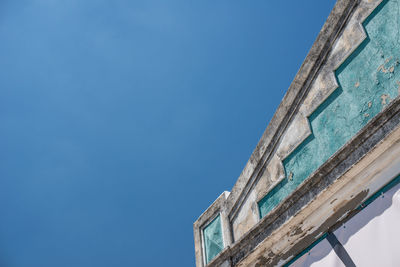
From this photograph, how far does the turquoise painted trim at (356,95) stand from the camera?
4.12 metres

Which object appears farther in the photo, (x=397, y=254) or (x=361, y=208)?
(x=361, y=208)

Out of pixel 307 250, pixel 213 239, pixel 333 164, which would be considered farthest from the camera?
pixel 213 239

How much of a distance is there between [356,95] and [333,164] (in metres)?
0.88

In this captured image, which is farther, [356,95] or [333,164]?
[356,95]

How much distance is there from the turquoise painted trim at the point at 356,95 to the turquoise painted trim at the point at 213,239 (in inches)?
52.5

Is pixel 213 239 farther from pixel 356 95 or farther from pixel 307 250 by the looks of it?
pixel 356 95

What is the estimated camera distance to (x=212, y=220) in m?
6.41

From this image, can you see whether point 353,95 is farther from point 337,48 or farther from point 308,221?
point 308,221

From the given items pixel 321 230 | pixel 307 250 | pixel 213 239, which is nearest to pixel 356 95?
pixel 321 230

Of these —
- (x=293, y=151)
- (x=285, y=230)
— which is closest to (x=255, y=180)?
(x=293, y=151)

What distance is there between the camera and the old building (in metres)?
3.69

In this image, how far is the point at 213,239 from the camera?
20.3 ft

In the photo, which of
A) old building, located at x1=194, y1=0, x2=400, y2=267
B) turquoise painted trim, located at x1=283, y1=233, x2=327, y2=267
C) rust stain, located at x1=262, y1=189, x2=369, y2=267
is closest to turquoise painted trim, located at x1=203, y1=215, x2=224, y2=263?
old building, located at x1=194, y1=0, x2=400, y2=267

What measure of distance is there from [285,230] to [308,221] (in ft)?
1.07
